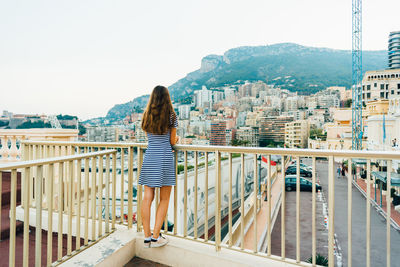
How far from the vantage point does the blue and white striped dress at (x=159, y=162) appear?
76.0 inches

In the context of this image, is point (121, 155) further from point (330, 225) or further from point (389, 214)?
point (389, 214)

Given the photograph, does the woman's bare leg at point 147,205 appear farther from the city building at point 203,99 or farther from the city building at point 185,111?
the city building at point 203,99

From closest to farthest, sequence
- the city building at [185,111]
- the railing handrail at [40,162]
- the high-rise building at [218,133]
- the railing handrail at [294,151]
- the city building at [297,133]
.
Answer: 1. the railing handrail at [40,162]
2. the railing handrail at [294,151]
3. the high-rise building at [218,133]
4. the city building at [185,111]
5. the city building at [297,133]

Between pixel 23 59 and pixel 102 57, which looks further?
pixel 102 57

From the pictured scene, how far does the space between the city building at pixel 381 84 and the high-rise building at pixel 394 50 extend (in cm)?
1353

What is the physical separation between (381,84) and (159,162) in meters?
78.0

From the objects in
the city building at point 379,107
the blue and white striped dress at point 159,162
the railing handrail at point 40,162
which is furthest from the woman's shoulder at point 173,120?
the city building at point 379,107

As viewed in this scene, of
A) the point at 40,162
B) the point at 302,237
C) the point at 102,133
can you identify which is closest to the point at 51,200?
the point at 40,162

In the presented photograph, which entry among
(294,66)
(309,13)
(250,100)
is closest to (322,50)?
(309,13)

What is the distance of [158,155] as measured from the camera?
1.95 m

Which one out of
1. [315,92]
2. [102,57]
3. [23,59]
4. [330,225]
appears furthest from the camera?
[315,92]

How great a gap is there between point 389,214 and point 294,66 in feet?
265

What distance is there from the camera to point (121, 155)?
2293 millimetres

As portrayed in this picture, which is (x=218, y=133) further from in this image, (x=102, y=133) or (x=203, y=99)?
(x=102, y=133)
